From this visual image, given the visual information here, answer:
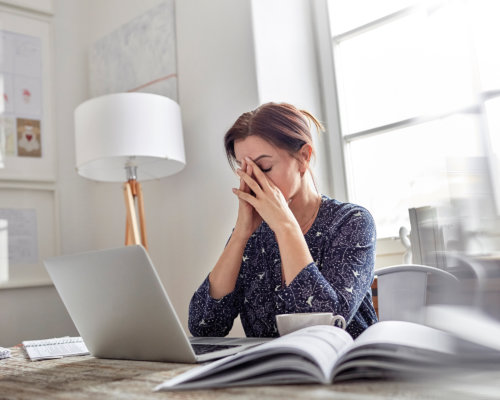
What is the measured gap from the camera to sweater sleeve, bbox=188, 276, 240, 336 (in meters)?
1.23

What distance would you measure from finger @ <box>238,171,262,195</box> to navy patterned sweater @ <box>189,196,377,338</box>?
17 centimetres

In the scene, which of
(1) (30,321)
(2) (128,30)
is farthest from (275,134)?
(1) (30,321)

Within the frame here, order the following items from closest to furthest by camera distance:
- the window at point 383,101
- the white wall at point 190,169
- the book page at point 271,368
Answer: the book page at point 271,368, the window at point 383,101, the white wall at point 190,169

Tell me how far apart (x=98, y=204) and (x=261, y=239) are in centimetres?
157

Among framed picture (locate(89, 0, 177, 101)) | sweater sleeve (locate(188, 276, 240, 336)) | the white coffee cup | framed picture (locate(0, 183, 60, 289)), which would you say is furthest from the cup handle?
framed picture (locate(0, 183, 60, 289))

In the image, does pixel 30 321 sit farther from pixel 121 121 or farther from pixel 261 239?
pixel 261 239

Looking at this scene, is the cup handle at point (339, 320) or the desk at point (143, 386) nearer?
the desk at point (143, 386)

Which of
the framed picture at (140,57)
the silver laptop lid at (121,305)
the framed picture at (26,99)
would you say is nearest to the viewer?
the silver laptop lid at (121,305)

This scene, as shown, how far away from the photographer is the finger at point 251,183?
4.06ft

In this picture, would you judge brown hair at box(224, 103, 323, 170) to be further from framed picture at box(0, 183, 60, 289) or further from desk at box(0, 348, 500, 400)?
framed picture at box(0, 183, 60, 289)

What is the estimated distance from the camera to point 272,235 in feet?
4.44

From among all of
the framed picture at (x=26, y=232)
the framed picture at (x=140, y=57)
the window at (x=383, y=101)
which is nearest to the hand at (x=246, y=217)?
the window at (x=383, y=101)

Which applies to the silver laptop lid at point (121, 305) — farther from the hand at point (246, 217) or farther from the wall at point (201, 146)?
the wall at point (201, 146)

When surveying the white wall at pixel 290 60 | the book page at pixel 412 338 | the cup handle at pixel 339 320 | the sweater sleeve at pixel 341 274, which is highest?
the white wall at pixel 290 60
